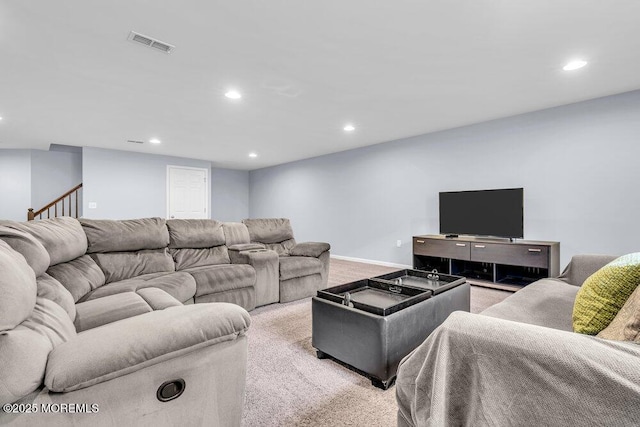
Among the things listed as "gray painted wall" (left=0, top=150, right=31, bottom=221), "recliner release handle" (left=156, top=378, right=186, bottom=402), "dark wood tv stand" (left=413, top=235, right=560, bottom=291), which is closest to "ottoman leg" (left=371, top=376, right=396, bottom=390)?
"recliner release handle" (left=156, top=378, right=186, bottom=402)

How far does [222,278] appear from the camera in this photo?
107 inches

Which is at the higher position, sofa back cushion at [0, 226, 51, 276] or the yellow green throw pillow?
sofa back cushion at [0, 226, 51, 276]

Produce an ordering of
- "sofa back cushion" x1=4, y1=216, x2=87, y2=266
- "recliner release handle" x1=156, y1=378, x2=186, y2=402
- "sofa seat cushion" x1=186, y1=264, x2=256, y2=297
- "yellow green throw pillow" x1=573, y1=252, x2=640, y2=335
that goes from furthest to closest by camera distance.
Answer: "sofa seat cushion" x1=186, y1=264, x2=256, y2=297 → "sofa back cushion" x1=4, y1=216, x2=87, y2=266 → "yellow green throw pillow" x1=573, y1=252, x2=640, y2=335 → "recliner release handle" x1=156, y1=378, x2=186, y2=402

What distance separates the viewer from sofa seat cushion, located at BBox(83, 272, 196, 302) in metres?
2.08

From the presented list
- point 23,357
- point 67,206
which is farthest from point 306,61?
point 67,206

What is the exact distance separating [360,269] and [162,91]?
13.0 ft

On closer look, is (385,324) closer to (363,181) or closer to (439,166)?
(439,166)

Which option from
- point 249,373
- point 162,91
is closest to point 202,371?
point 249,373

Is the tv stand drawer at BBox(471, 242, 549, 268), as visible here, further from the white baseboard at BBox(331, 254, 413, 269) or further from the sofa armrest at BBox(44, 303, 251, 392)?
the sofa armrest at BBox(44, 303, 251, 392)

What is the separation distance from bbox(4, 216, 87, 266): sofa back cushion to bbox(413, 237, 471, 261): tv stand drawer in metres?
4.06

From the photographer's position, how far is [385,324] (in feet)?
5.34

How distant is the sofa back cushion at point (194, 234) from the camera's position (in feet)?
9.93

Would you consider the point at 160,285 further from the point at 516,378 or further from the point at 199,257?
the point at 516,378

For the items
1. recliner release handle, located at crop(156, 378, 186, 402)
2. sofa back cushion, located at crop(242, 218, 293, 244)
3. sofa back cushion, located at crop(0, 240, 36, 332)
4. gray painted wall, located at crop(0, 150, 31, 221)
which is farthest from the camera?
gray painted wall, located at crop(0, 150, 31, 221)
